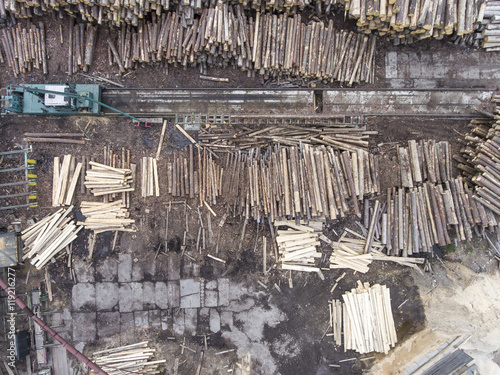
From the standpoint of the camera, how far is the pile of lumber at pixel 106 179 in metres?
12.3

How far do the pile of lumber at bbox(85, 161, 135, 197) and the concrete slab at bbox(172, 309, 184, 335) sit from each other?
18.2 feet

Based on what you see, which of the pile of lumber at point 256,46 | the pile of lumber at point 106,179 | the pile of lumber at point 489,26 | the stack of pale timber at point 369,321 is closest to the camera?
the pile of lumber at point 489,26

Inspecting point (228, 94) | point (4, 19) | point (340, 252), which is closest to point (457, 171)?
point (340, 252)

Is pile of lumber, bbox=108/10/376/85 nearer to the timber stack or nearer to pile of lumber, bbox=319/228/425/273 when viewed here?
pile of lumber, bbox=319/228/425/273

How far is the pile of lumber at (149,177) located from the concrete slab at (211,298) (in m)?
4.62

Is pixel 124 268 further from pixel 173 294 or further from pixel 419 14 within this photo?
pixel 419 14

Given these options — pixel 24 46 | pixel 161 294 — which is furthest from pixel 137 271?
pixel 24 46

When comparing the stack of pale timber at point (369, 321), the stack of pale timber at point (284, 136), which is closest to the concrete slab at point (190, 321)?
the stack of pale timber at point (369, 321)

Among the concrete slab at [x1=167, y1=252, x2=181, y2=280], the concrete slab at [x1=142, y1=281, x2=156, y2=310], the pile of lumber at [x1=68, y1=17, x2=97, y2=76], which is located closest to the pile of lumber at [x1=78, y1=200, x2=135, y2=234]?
the concrete slab at [x1=167, y1=252, x2=181, y2=280]

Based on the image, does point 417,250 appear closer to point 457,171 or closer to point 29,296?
point 457,171

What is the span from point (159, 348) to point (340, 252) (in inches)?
336

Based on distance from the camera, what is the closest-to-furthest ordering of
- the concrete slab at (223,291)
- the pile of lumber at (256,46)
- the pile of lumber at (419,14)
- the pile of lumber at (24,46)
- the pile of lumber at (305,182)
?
the pile of lumber at (419,14) → the pile of lumber at (305,182) → the pile of lumber at (256,46) → the pile of lumber at (24,46) → the concrete slab at (223,291)

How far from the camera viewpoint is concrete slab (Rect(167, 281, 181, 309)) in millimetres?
12781

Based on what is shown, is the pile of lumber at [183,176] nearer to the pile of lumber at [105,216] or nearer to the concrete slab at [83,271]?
the pile of lumber at [105,216]
